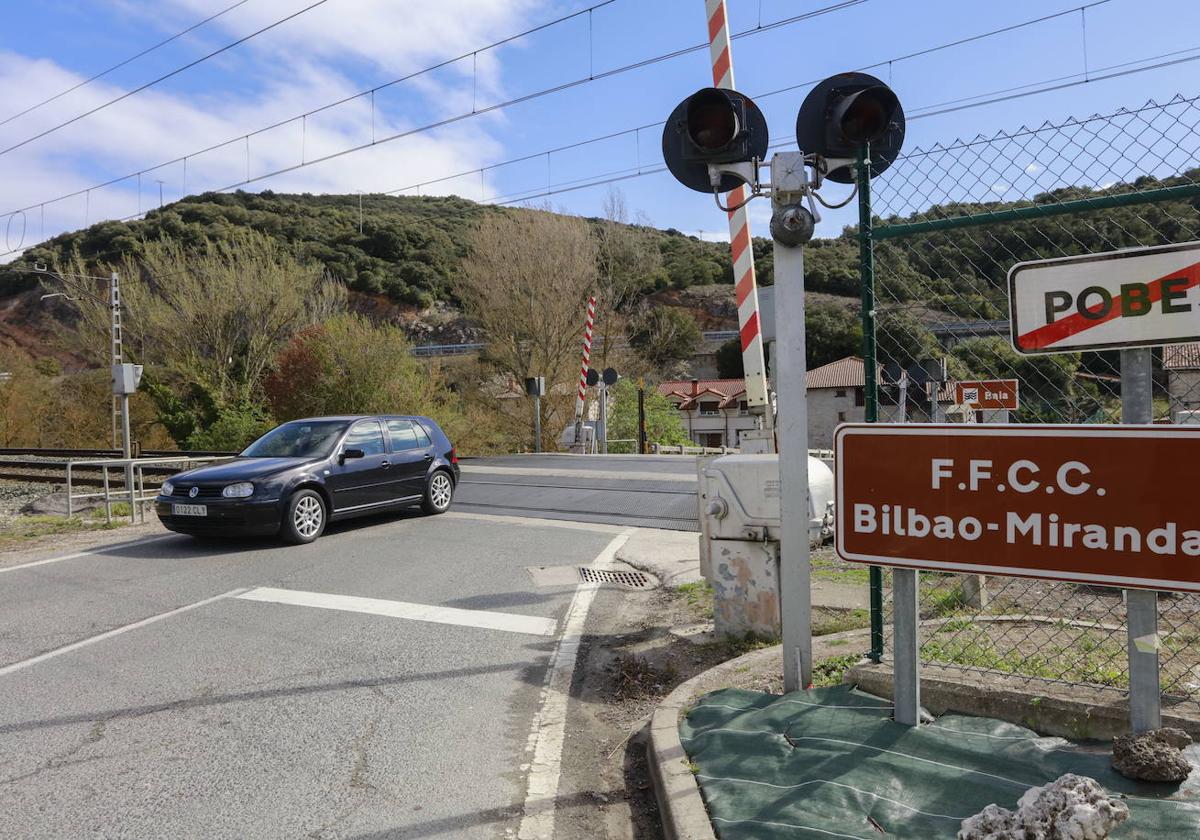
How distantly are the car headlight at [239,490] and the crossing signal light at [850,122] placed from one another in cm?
739

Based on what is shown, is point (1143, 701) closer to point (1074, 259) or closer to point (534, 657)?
point (1074, 259)

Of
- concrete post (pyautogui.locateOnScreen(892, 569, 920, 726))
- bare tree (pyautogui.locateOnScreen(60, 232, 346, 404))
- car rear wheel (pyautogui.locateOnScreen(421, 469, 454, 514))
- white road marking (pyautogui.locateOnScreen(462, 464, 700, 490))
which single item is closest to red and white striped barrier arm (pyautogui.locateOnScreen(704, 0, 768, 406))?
concrete post (pyautogui.locateOnScreen(892, 569, 920, 726))

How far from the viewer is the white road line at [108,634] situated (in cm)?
560

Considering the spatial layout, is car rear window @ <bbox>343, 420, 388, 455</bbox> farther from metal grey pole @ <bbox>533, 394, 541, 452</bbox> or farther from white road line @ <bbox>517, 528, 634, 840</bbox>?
metal grey pole @ <bbox>533, 394, 541, 452</bbox>

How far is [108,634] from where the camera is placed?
6293 mm

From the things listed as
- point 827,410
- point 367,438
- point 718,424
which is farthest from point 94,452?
point 718,424

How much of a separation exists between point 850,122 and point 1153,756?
2905mm

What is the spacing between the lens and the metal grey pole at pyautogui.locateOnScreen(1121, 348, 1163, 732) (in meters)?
3.06

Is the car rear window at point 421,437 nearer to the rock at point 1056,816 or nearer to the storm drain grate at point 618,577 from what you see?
the storm drain grate at point 618,577

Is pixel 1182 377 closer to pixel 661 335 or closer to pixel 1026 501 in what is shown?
pixel 1026 501

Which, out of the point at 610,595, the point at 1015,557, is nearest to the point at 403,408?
the point at 610,595

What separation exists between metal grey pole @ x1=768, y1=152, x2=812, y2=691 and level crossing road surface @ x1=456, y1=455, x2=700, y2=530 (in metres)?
6.65

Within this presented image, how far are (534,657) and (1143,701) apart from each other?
11.6 ft

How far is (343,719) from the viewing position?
4531 mm
